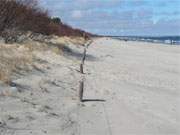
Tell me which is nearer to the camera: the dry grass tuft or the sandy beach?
the sandy beach

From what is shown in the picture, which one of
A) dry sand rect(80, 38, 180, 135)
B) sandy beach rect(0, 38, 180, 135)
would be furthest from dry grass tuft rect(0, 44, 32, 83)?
dry sand rect(80, 38, 180, 135)

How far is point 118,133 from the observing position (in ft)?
31.2

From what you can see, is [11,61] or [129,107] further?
[11,61]

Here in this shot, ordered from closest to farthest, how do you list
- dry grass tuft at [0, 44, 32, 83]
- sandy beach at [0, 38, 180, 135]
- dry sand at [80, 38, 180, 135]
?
sandy beach at [0, 38, 180, 135], dry sand at [80, 38, 180, 135], dry grass tuft at [0, 44, 32, 83]

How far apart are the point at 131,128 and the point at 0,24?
15152mm

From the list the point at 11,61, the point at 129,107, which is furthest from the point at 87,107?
the point at 11,61

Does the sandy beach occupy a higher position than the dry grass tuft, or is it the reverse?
the dry grass tuft

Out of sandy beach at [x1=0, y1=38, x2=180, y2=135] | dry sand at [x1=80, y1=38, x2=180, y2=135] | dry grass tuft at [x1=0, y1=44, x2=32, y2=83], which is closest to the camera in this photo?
sandy beach at [x1=0, y1=38, x2=180, y2=135]

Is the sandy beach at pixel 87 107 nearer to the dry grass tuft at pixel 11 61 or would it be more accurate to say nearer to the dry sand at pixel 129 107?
the dry sand at pixel 129 107

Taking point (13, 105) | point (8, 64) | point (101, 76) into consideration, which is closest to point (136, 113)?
point (13, 105)

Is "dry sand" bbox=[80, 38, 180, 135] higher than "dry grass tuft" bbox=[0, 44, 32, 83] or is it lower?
lower

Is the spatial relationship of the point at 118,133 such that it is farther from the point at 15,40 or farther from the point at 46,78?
the point at 15,40

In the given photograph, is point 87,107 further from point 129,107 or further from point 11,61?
point 11,61

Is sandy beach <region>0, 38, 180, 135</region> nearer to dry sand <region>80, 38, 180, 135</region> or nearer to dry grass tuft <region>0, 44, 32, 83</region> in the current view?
dry sand <region>80, 38, 180, 135</region>
